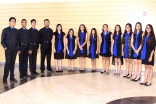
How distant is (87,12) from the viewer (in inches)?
316

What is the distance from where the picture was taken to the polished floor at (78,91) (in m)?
4.45

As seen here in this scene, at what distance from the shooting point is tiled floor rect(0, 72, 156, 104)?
14.7 feet

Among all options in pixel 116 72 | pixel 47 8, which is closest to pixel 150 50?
pixel 116 72

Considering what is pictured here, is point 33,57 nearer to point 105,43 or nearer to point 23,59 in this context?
point 23,59

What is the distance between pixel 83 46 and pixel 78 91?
2.76 metres

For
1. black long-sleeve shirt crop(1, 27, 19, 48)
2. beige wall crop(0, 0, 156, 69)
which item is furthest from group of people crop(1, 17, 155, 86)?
beige wall crop(0, 0, 156, 69)

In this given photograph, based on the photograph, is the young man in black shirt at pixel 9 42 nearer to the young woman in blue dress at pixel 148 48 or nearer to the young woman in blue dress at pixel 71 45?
the young woman in blue dress at pixel 71 45

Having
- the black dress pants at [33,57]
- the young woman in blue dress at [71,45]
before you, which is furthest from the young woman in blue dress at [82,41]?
the black dress pants at [33,57]

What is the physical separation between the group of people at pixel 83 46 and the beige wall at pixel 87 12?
0.51 m

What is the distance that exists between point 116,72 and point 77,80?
1544mm

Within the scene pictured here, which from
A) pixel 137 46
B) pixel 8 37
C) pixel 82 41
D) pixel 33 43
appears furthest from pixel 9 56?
pixel 137 46

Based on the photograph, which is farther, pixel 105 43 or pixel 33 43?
pixel 105 43

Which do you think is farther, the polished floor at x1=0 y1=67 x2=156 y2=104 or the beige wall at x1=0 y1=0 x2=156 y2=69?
the beige wall at x1=0 y1=0 x2=156 y2=69

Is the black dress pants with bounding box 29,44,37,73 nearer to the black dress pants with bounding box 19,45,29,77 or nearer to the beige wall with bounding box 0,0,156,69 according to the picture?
the black dress pants with bounding box 19,45,29,77
